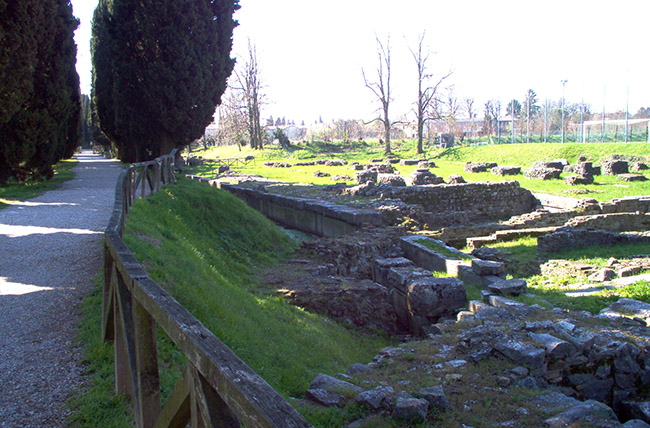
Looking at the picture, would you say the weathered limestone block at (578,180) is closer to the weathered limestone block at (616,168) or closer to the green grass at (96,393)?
the weathered limestone block at (616,168)

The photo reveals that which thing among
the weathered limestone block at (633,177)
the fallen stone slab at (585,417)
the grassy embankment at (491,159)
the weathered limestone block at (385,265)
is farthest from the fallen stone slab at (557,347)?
the weathered limestone block at (633,177)

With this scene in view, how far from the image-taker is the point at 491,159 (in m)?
36.2

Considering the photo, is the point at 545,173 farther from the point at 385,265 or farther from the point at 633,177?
the point at 385,265

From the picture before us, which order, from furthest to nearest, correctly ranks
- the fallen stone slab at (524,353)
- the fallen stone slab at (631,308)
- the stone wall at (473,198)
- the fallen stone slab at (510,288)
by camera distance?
1. the stone wall at (473,198)
2. the fallen stone slab at (510,288)
3. the fallen stone slab at (631,308)
4. the fallen stone slab at (524,353)

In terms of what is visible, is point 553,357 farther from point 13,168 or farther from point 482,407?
point 13,168

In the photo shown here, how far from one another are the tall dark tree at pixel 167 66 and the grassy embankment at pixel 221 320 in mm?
10079

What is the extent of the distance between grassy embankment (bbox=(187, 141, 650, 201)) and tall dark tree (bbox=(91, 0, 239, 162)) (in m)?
6.55

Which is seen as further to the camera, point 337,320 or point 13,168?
point 13,168

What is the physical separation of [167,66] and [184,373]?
20.0 meters

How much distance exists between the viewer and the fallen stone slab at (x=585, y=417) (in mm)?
3752

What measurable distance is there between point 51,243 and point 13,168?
860cm

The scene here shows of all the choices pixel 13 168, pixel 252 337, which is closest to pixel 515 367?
pixel 252 337

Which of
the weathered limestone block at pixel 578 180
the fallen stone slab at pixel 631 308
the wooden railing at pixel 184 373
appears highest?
the wooden railing at pixel 184 373

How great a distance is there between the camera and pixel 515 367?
4863mm
